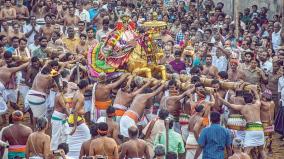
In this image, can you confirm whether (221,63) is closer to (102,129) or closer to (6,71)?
(6,71)

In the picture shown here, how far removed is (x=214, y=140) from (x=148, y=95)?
7.46ft

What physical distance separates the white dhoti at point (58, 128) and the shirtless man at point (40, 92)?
1.08m

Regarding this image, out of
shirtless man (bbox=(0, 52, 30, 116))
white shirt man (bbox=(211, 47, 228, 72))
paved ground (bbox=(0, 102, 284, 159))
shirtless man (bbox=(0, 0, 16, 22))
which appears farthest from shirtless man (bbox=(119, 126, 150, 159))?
shirtless man (bbox=(0, 0, 16, 22))

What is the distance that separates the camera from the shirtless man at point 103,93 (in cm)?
1795

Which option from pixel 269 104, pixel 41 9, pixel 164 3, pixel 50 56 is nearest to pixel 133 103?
pixel 269 104

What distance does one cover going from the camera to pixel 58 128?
1748 centimetres

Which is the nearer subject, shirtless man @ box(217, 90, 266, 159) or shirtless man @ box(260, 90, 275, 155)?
shirtless man @ box(217, 90, 266, 159)

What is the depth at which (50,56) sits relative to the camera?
2023 cm

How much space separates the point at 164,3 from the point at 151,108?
10.5 metres

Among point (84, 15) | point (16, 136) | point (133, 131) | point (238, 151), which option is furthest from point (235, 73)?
point (84, 15)

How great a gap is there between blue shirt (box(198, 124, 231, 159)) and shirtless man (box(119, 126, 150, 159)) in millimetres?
1088

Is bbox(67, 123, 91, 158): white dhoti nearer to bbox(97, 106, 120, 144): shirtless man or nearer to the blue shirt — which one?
bbox(97, 106, 120, 144): shirtless man

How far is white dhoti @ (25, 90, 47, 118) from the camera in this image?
18.5m

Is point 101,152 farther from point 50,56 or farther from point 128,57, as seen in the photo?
point 50,56
